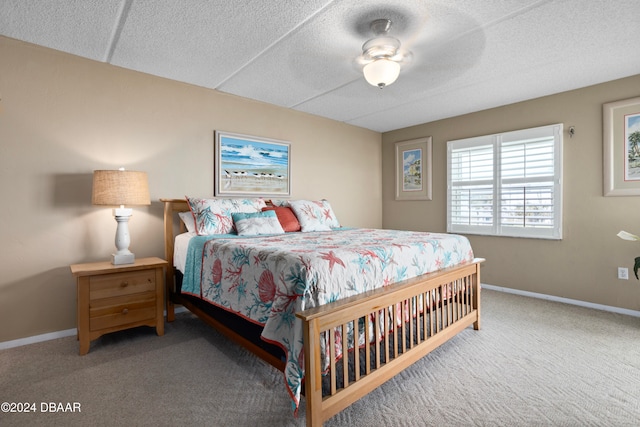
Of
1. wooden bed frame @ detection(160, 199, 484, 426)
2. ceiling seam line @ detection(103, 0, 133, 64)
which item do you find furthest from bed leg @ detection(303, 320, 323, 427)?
ceiling seam line @ detection(103, 0, 133, 64)

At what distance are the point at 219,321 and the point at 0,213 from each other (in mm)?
1808

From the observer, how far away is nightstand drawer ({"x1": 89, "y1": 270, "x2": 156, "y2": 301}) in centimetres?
233

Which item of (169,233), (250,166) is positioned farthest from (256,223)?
(250,166)

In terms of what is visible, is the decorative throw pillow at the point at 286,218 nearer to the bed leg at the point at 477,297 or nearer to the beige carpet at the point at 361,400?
the beige carpet at the point at 361,400

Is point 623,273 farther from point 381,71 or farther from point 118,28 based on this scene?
point 118,28

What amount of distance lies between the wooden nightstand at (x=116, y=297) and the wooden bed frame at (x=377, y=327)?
31 cm

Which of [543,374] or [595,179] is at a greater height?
[595,179]

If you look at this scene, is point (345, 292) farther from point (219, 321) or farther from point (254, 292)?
point (219, 321)

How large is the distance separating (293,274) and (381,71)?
162 centimetres

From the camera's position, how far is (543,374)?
200cm

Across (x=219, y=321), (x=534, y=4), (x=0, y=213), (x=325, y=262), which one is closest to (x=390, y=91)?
(x=534, y=4)

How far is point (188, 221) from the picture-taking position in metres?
2.94

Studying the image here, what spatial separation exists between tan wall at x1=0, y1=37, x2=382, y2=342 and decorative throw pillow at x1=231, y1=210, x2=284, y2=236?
0.72 metres

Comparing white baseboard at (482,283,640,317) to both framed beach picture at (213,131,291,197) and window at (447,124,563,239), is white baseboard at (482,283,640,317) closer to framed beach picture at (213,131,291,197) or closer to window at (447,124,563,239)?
window at (447,124,563,239)
